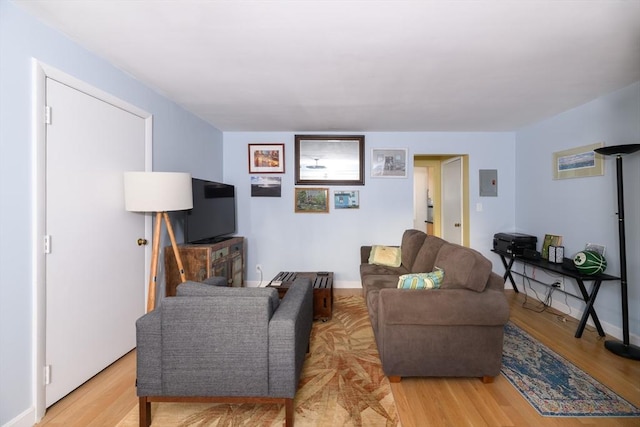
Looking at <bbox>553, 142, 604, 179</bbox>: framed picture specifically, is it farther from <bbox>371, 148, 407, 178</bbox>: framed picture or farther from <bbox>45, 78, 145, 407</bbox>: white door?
<bbox>45, 78, 145, 407</bbox>: white door

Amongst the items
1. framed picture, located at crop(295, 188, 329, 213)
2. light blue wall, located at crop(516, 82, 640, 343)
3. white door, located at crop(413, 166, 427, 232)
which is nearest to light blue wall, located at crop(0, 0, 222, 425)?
framed picture, located at crop(295, 188, 329, 213)

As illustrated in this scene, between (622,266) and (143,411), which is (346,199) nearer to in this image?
(622,266)

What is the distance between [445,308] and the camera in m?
1.93

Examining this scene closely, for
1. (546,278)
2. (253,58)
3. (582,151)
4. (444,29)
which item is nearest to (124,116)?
(253,58)

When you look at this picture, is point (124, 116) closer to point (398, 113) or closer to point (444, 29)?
point (444, 29)

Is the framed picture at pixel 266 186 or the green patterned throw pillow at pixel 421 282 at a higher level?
the framed picture at pixel 266 186

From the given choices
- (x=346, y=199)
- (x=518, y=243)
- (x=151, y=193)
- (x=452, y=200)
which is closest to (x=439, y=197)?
(x=452, y=200)

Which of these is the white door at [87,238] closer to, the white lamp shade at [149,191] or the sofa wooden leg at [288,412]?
the white lamp shade at [149,191]

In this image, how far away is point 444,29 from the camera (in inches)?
68.1

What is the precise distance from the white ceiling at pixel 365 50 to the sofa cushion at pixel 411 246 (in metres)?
1.49

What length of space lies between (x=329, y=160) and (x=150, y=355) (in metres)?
3.30

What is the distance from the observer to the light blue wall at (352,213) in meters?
4.21

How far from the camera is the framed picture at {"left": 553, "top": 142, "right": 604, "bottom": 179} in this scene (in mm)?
2879

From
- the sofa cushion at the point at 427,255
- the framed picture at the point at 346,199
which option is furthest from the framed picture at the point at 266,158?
the sofa cushion at the point at 427,255
